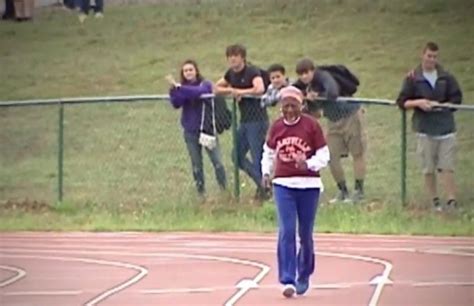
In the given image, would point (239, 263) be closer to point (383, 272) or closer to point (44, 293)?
point (383, 272)

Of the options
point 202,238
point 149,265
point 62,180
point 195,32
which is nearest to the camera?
point 149,265

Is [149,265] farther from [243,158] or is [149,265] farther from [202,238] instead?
[243,158]

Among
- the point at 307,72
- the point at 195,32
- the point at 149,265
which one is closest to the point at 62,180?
the point at 307,72

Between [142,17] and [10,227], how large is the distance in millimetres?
18780

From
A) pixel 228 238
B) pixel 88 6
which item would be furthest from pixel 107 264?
pixel 88 6

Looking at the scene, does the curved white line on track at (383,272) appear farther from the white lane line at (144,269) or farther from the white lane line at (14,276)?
the white lane line at (14,276)

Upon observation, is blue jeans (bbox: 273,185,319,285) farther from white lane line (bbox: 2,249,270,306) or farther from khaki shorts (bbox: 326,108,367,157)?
khaki shorts (bbox: 326,108,367,157)

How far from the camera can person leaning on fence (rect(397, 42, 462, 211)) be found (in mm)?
20688

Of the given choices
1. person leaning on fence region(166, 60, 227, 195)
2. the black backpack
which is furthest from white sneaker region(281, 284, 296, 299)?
the black backpack

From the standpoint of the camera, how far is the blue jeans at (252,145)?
21.8 meters

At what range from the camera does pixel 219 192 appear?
22.1 m

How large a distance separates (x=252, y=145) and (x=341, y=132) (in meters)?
1.12

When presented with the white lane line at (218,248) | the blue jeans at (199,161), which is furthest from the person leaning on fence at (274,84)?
the white lane line at (218,248)

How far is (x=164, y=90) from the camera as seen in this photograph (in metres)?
32.0
